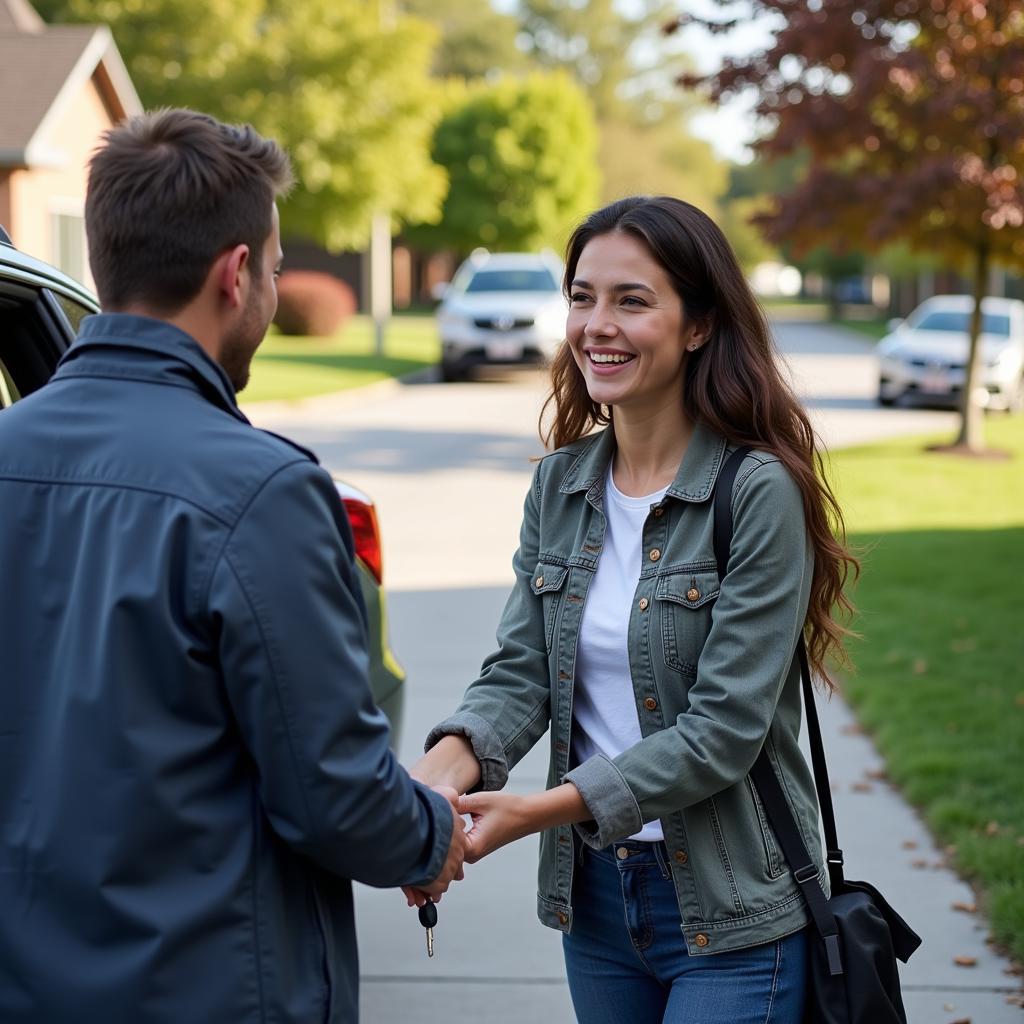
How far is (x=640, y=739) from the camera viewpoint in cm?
257

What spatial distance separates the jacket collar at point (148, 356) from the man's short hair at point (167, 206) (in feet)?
0.12

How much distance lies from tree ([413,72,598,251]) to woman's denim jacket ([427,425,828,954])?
57942 mm

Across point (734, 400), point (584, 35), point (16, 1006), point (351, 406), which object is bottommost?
point (351, 406)

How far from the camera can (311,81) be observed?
32562 mm

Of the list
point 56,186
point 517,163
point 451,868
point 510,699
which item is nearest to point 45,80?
point 56,186

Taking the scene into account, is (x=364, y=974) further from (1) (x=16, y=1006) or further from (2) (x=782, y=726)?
(1) (x=16, y=1006)

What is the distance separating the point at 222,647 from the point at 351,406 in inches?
816

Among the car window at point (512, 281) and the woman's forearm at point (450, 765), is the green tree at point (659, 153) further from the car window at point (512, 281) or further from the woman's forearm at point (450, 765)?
the woman's forearm at point (450, 765)

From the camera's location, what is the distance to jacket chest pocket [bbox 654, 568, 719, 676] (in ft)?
8.21

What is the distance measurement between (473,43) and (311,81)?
56580 mm

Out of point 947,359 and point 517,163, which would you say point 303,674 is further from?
point 517,163

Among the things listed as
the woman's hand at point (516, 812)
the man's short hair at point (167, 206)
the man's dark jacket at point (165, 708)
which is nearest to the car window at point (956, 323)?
the woman's hand at point (516, 812)

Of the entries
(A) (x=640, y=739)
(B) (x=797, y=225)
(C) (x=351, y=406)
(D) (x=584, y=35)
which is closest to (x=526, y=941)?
(A) (x=640, y=739)

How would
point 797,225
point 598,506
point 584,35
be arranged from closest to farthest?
1. point 598,506
2. point 797,225
3. point 584,35
